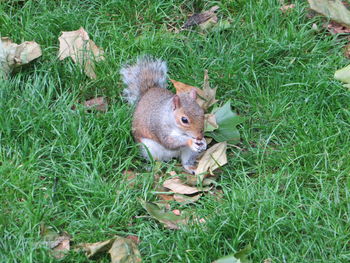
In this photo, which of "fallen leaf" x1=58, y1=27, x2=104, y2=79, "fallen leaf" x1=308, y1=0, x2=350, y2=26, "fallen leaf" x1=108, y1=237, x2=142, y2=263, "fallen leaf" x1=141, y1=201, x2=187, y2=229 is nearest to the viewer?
"fallen leaf" x1=108, y1=237, x2=142, y2=263

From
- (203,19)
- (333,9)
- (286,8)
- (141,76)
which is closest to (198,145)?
(141,76)

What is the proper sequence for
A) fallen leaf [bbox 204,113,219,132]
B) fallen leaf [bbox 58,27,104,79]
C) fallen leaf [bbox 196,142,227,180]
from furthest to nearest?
1. fallen leaf [bbox 58,27,104,79]
2. fallen leaf [bbox 204,113,219,132]
3. fallen leaf [bbox 196,142,227,180]

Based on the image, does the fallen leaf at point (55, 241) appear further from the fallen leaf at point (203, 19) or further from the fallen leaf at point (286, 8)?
the fallen leaf at point (286, 8)

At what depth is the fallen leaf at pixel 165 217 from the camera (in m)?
2.89

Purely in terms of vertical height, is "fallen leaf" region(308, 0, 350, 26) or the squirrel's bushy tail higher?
"fallen leaf" region(308, 0, 350, 26)

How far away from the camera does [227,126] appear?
3.38m

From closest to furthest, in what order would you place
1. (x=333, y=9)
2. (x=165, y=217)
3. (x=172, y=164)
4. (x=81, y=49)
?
(x=165, y=217)
(x=172, y=164)
(x=81, y=49)
(x=333, y=9)

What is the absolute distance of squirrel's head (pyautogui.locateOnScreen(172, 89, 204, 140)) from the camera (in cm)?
319

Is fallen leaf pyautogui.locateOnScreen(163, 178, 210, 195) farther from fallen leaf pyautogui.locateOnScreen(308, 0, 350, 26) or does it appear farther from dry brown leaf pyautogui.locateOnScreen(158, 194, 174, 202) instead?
fallen leaf pyautogui.locateOnScreen(308, 0, 350, 26)

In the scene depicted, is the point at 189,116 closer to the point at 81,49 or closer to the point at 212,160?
the point at 212,160

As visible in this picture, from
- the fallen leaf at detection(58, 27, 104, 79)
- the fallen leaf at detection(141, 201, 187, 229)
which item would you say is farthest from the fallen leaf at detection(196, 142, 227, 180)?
the fallen leaf at detection(58, 27, 104, 79)

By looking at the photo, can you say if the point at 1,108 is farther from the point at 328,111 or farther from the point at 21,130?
the point at 328,111

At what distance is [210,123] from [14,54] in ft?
3.81

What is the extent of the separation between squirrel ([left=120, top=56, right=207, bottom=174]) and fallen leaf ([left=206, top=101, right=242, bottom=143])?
14 centimetres
